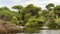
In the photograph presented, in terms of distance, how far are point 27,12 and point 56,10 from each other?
6407 mm

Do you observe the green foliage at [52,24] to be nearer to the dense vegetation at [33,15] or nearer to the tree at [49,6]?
the dense vegetation at [33,15]

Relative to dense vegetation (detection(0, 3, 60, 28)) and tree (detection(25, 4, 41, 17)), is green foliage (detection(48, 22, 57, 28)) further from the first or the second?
tree (detection(25, 4, 41, 17))

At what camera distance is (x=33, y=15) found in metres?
55.4

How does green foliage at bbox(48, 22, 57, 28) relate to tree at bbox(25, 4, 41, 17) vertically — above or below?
below

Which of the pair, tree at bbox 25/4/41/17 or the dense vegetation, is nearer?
the dense vegetation

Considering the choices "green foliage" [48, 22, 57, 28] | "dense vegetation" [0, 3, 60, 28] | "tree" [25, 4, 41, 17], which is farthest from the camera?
"tree" [25, 4, 41, 17]

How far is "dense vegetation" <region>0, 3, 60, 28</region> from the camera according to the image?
46747mm

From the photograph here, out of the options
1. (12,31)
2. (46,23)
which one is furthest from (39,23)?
(12,31)

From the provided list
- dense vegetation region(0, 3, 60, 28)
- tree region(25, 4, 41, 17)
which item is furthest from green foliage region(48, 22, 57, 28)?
tree region(25, 4, 41, 17)

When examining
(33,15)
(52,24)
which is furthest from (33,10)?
(52,24)

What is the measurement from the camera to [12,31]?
87.5 feet

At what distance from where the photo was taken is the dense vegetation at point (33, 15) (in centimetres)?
4675

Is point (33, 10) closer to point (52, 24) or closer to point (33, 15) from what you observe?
point (33, 15)

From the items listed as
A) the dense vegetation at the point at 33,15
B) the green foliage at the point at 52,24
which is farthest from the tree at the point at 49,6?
the green foliage at the point at 52,24
